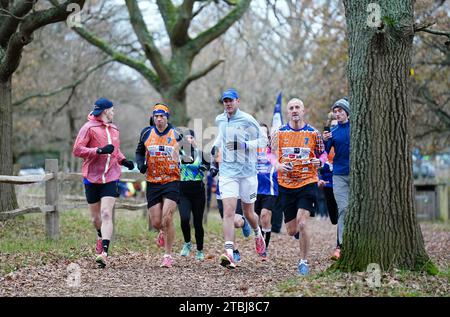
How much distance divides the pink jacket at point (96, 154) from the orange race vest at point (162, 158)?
60 centimetres

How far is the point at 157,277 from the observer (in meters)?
9.27

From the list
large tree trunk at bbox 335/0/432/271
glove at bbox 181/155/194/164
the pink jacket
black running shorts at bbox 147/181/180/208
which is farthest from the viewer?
glove at bbox 181/155/194/164

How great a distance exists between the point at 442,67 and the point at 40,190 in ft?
43.8

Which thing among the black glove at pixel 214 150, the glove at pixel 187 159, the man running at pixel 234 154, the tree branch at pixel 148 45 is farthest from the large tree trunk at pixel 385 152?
the tree branch at pixel 148 45

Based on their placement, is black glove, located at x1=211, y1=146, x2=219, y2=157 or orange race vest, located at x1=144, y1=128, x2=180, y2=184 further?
black glove, located at x1=211, y1=146, x2=219, y2=157

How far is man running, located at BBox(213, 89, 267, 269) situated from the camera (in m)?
9.91

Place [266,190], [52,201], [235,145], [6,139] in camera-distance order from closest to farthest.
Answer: [235,145]
[266,190]
[52,201]
[6,139]

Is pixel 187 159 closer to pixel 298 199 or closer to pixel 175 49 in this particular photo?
pixel 298 199

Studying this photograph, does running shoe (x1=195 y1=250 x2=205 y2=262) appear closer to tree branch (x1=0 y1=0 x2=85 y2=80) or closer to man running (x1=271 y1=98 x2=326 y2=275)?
man running (x1=271 y1=98 x2=326 y2=275)

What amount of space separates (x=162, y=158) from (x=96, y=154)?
99cm

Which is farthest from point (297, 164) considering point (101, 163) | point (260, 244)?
point (101, 163)

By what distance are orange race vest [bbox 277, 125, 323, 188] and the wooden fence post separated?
4.74 meters

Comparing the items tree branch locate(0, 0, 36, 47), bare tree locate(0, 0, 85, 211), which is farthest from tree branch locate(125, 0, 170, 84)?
tree branch locate(0, 0, 36, 47)
